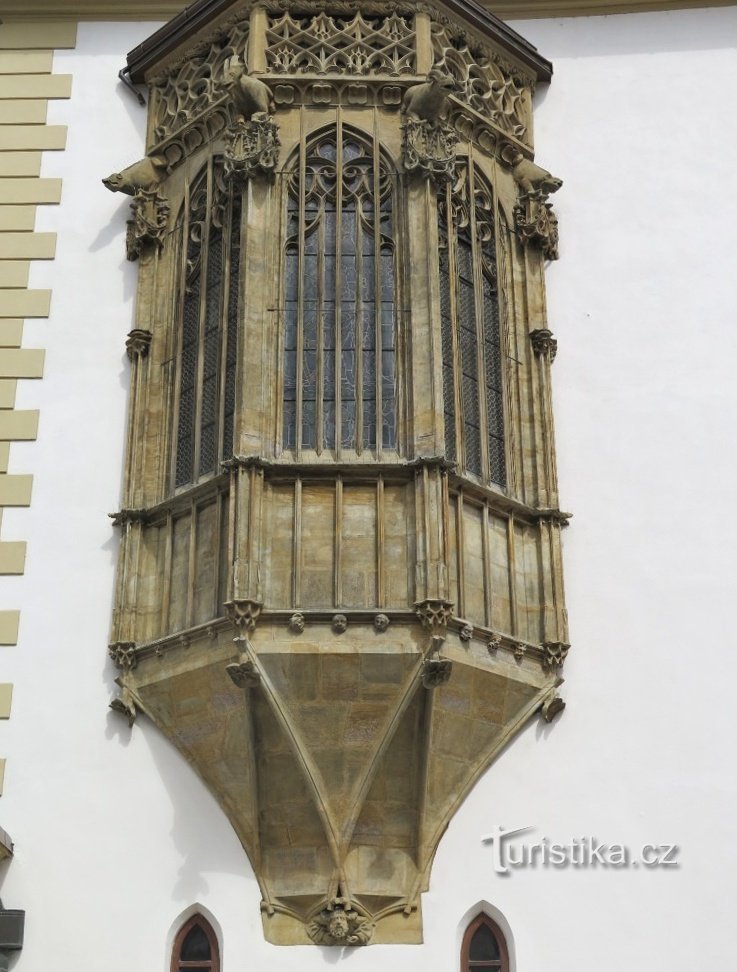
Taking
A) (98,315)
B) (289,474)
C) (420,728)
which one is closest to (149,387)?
(98,315)

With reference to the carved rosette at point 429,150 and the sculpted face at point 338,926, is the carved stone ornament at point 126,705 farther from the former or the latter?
the carved rosette at point 429,150

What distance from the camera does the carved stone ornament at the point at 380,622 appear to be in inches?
508

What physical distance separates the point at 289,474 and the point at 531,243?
12.8 ft

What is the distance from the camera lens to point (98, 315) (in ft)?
50.9

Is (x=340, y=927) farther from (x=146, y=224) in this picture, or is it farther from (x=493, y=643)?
(x=146, y=224)

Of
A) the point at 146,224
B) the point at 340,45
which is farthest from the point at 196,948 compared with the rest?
the point at 340,45

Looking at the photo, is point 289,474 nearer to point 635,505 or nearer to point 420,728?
point 420,728

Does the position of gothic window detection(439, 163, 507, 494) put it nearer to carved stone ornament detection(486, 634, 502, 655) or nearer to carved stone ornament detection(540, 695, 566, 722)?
carved stone ornament detection(486, 634, 502, 655)

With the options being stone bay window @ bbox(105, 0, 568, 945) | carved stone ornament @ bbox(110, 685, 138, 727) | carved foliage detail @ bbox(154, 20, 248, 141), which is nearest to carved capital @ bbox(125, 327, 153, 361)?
stone bay window @ bbox(105, 0, 568, 945)

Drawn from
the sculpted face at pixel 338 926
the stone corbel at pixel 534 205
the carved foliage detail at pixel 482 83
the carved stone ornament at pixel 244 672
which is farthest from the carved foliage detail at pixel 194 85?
the sculpted face at pixel 338 926

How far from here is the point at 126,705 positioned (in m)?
13.5

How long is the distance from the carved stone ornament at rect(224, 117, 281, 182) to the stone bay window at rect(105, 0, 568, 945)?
0.02 meters

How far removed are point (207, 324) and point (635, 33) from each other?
594 cm

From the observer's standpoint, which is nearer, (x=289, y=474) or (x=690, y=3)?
(x=289, y=474)
